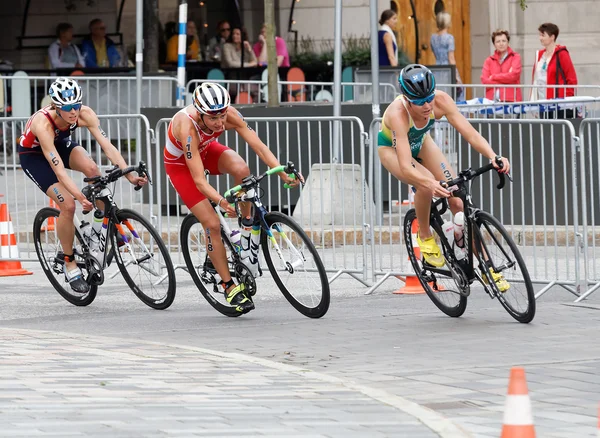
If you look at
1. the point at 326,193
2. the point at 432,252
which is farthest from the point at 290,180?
the point at 326,193

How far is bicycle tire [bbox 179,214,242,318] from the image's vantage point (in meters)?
10.0

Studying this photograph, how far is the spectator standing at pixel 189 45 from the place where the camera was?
25844 millimetres

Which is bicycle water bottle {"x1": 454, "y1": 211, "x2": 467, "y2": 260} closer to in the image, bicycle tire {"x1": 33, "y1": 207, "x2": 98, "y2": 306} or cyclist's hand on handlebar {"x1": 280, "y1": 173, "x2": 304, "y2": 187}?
cyclist's hand on handlebar {"x1": 280, "y1": 173, "x2": 304, "y2": 187}

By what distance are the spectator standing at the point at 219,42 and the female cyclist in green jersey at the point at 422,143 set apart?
16.8m

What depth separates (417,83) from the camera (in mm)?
9086

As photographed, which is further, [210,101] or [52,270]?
[52,270]

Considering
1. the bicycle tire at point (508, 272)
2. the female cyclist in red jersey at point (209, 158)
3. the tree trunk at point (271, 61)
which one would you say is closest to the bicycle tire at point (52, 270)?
the female cyclist in red jersey at point (209, 158)

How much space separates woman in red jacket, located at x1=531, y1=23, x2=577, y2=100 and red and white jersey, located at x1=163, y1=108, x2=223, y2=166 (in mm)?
8244

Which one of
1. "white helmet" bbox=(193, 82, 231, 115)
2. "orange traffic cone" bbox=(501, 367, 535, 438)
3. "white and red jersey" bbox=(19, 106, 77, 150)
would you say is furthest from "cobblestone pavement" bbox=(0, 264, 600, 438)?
"white helmet" bbox=(193, 82, 231, 115)

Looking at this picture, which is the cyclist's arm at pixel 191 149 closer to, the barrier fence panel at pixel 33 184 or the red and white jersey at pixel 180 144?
the red and white jersey at pixel 180 144

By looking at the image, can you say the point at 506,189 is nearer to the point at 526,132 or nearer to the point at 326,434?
the point at 526,132

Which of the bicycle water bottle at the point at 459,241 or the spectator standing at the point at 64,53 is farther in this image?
the spectator standing at the point at 64,53

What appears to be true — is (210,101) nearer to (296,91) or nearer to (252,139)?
(252,139)

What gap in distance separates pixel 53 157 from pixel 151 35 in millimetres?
14469
